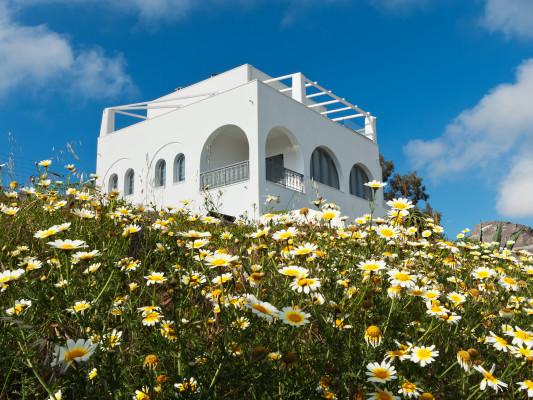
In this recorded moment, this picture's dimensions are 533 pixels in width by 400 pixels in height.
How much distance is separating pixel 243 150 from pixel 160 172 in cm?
362

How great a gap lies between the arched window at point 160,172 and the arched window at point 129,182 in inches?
71.5

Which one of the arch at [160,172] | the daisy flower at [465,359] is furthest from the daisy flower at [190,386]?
the arch at [160,172]

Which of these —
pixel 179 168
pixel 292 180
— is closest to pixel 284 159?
pixel 292 180

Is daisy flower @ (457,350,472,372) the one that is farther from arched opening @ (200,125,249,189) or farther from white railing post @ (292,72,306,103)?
white railing post @ (292,72,306,103)

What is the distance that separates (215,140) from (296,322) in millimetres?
18699

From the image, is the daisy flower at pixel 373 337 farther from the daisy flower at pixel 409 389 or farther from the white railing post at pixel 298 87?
the white railing post at pixel 298 87

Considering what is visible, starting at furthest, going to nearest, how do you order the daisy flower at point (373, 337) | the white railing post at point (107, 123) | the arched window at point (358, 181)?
the white railing post at point (107, 123), the arched window at point (358, 181), the daisy flower at point (373, 337)

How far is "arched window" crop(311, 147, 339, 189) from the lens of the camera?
2042 centimetres

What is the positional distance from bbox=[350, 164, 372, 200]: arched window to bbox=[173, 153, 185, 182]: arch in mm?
7642

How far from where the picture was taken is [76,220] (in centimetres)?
402

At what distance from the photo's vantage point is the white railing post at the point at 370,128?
24.0 m

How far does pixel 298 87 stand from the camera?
2009cm

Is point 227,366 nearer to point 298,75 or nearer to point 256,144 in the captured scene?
point 256,144

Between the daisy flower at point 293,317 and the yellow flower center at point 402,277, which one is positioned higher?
the yellow flower center at point 402,277
